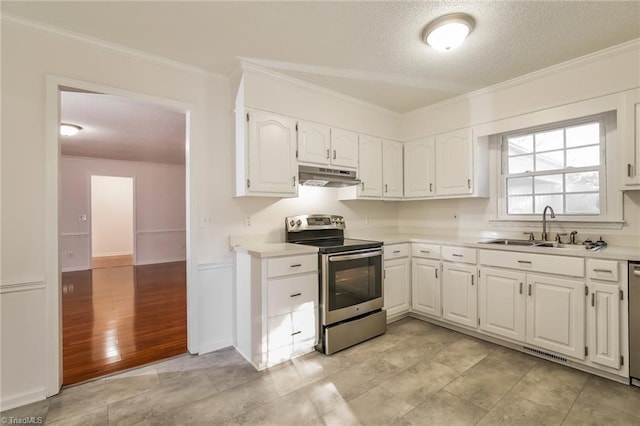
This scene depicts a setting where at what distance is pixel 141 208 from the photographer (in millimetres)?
7391

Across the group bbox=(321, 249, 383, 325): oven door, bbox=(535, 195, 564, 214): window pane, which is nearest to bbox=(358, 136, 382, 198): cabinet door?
bbox=(321, 249, 383, 325): oven door

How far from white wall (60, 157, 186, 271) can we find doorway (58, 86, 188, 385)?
0.07ft

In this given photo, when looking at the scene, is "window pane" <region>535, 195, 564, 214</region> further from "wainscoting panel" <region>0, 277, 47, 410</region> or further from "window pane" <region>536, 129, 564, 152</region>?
"wainscoting panel" <region>0, 277, 47, 410</region>

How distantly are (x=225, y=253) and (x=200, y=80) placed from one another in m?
1.60

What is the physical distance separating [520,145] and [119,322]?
16.0 ft

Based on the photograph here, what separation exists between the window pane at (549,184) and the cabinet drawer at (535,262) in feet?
2.99

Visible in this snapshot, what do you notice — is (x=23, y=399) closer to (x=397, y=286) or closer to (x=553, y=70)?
(x=397, y=286)

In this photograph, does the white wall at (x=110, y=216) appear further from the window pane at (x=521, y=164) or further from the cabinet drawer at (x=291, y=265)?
the window pane at (x=521, y=164)

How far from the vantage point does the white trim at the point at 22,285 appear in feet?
6.50

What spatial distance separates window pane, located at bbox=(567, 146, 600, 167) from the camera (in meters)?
2.75

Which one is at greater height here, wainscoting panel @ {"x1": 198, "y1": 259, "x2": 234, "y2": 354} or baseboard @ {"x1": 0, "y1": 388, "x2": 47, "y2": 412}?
wainscoting panel @ {"x1": 198, "y1": 259, "x2": 234, "y2": 354}

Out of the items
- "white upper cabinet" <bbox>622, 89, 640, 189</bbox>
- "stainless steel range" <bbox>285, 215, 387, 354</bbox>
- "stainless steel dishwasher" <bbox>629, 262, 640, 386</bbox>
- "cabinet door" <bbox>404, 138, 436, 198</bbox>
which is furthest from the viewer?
"cabinet door" <bbox>404, 138, 436, 198</bbox>

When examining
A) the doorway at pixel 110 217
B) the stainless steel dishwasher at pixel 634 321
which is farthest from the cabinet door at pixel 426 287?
the doorway at pixel 110 217

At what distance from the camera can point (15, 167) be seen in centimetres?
202
